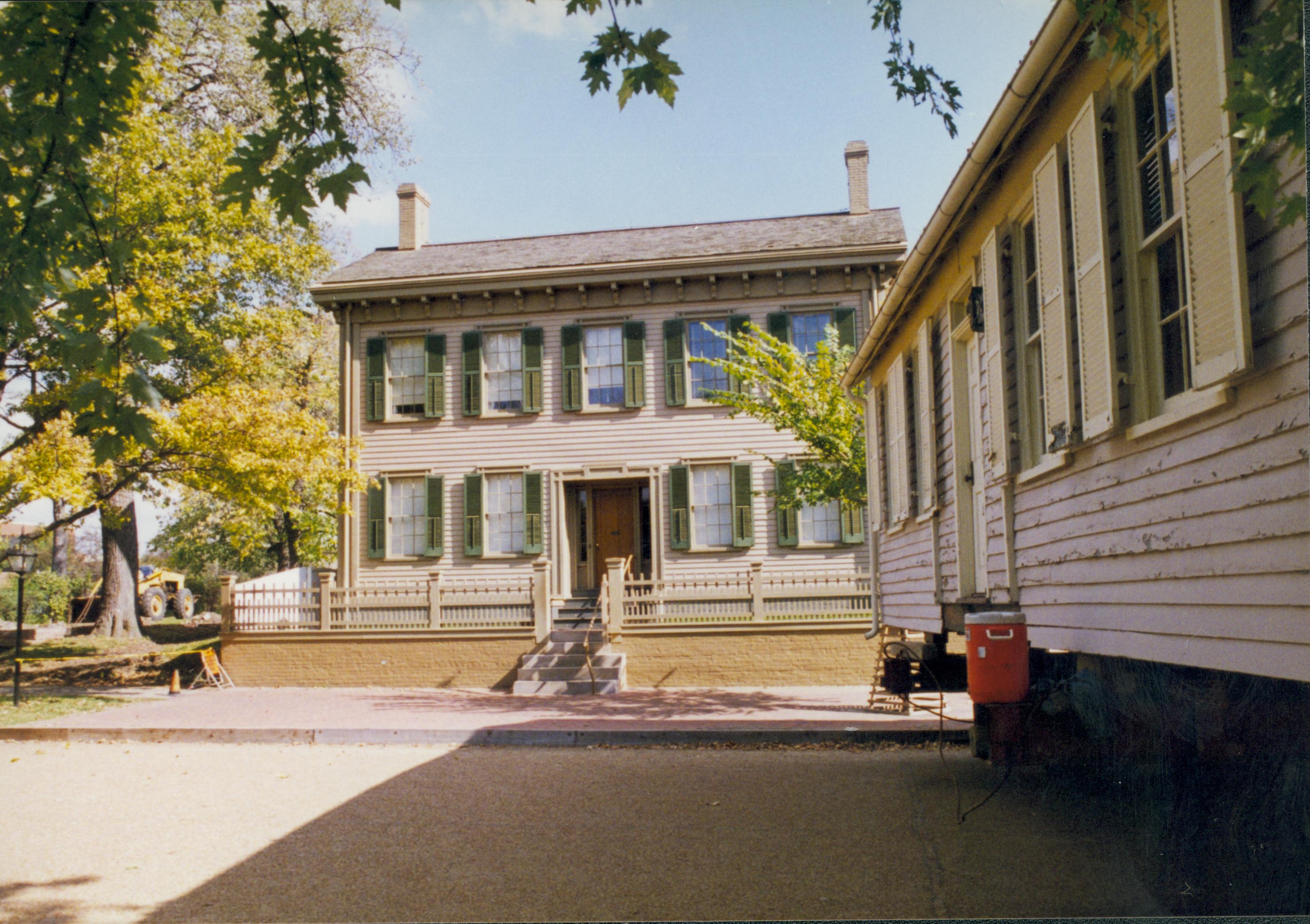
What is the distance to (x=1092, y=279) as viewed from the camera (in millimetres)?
5098

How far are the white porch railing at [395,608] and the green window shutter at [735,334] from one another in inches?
200

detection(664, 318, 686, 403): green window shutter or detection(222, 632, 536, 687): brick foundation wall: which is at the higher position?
detection(664, 318, 686, 403): green window shutter

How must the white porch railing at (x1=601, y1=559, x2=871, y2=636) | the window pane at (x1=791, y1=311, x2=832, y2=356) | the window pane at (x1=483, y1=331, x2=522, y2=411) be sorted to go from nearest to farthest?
1. the white porch railing at (x1=601, y1=559, x2=871, y2=636)
2. the window pane at (x1=791, y1=311, x2=832, y2=356)
3. the window pane at (x1=483, y1=331, x2=522, y2=411)

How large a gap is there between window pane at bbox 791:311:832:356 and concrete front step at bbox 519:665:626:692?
7257mm

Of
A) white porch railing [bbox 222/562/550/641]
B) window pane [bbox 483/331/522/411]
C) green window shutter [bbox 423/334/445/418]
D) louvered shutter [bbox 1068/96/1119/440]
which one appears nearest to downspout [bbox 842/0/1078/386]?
louvered shutter [bbox 1068/96/1119/440]

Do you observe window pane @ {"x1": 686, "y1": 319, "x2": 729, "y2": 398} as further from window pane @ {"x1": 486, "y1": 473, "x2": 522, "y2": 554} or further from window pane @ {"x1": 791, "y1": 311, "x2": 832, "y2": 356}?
window pane @ {"x1": 486, "y1": 473, "x2": 522, "y2": 554}

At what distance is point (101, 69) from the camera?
473cm

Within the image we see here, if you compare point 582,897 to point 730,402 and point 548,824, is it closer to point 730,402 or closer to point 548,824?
point 548,824

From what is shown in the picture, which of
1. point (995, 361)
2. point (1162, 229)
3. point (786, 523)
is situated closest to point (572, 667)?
point (786, 523)

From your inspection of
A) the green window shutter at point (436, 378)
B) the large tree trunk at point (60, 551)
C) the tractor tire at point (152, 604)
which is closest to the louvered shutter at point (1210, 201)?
the green window shutter at point (436, 378)

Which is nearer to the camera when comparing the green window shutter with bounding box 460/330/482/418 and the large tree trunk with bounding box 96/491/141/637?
the green window shutter with bounding box 460/330/482/418

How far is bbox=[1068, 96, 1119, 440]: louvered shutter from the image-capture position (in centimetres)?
488

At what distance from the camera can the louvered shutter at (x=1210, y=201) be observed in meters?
3.65

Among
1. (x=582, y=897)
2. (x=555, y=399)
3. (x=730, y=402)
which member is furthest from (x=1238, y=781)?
(x=555, y=399)
